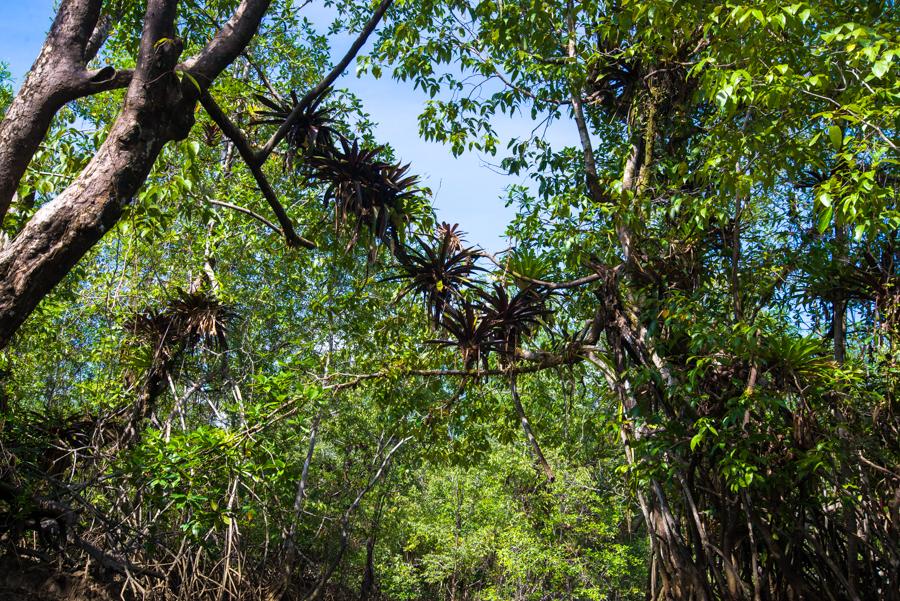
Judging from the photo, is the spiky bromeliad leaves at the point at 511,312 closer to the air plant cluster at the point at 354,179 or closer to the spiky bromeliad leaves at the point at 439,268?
the spiky bromeliad leaves at the point at 439,268

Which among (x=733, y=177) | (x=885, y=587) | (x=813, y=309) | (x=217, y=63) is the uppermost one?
(x=813, y=309)

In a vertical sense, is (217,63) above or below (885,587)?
above

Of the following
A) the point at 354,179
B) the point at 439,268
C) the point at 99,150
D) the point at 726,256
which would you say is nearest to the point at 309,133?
the point at 354,179

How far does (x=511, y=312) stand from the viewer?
4.12 metres

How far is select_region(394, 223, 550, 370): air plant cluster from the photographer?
414 cm

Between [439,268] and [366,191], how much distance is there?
686 mm

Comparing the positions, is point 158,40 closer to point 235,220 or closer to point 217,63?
point 217,63

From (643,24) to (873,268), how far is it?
89.0 inches

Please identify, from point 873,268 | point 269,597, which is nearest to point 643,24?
point 873,268

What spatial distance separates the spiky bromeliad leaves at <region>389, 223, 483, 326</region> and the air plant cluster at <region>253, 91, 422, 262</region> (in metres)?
0.17

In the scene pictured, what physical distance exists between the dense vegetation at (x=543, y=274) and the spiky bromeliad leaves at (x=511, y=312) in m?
0.02

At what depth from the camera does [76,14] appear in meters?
2.19

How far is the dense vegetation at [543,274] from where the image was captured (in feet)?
8.14

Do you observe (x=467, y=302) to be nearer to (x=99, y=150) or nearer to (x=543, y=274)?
(x=543, y=274)
